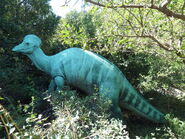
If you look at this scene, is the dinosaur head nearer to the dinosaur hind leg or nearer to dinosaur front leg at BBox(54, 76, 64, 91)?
dinosaur front leg at BBox(54, 76, 64, 91)

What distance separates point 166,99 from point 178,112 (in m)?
0.82

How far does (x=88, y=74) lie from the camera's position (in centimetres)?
384

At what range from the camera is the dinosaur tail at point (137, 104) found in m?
3.97

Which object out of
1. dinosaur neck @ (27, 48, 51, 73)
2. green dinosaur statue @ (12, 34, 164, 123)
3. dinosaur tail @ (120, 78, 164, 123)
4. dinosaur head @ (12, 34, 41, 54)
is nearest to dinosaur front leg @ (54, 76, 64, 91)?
green dinosaur statue @ (12, 34, 164, 123)

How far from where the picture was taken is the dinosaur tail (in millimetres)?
3975

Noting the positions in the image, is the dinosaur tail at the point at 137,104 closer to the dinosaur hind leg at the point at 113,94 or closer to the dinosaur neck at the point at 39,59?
the dinosaur hind leg at the point at 113,94

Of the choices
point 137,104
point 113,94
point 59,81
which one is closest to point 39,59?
point 59,81

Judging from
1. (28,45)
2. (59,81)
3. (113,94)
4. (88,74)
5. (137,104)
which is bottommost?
(137,104)

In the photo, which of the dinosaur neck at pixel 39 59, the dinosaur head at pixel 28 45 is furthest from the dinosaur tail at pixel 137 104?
the dinosaur head at pixel 28 45

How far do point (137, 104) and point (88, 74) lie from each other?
1259 millimetres

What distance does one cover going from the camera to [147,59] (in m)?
5.54

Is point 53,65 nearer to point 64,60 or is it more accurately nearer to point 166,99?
point 64,60

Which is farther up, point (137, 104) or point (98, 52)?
point (98, 52)

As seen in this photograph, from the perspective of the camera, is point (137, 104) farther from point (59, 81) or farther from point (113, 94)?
point (59, 81)
